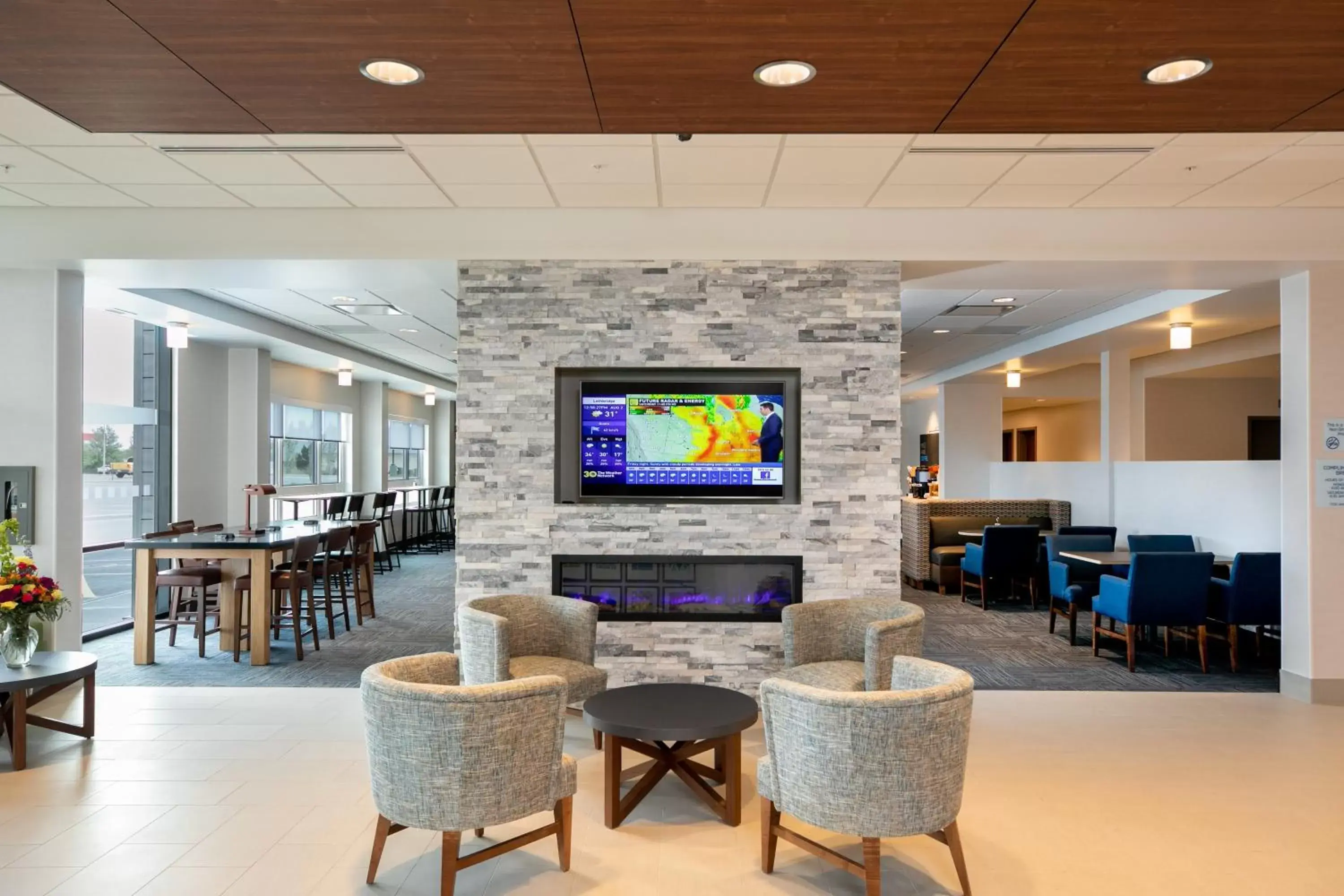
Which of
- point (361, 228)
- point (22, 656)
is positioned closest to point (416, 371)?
point (361, 228)

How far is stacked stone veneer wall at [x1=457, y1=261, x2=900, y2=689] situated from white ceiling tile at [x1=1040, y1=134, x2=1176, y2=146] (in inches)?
51.2

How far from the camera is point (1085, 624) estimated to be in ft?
24.7

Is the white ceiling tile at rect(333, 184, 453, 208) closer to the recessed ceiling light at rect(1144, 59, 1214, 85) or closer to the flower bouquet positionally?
the flower bouquet

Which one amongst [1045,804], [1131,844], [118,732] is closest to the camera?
[1131,844]

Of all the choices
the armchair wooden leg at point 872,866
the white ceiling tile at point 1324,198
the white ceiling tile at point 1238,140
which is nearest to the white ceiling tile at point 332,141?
the armchair wooden leg at point 872,866

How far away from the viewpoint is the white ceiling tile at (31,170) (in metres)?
4.09

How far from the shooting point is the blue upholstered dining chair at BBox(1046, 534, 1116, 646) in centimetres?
667

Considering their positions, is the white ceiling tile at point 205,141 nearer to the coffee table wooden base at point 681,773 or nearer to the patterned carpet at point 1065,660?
the coffee table wooden base at point 681,773

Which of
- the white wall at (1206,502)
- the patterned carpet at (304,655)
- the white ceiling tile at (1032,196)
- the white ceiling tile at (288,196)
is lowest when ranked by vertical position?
the patterned carpet at (304,655)

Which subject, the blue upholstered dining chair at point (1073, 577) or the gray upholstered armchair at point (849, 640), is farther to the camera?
the blue upholstered dining chair at point (1073, 577)

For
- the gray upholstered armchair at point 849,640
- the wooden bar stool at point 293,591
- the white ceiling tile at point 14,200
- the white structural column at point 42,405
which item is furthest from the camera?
the wooden bar stool at point 293,591

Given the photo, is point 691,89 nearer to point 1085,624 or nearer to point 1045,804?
point 1045,804

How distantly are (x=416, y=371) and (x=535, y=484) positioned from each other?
832 centimetres

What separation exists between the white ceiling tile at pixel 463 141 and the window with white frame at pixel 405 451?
10.6 metres
